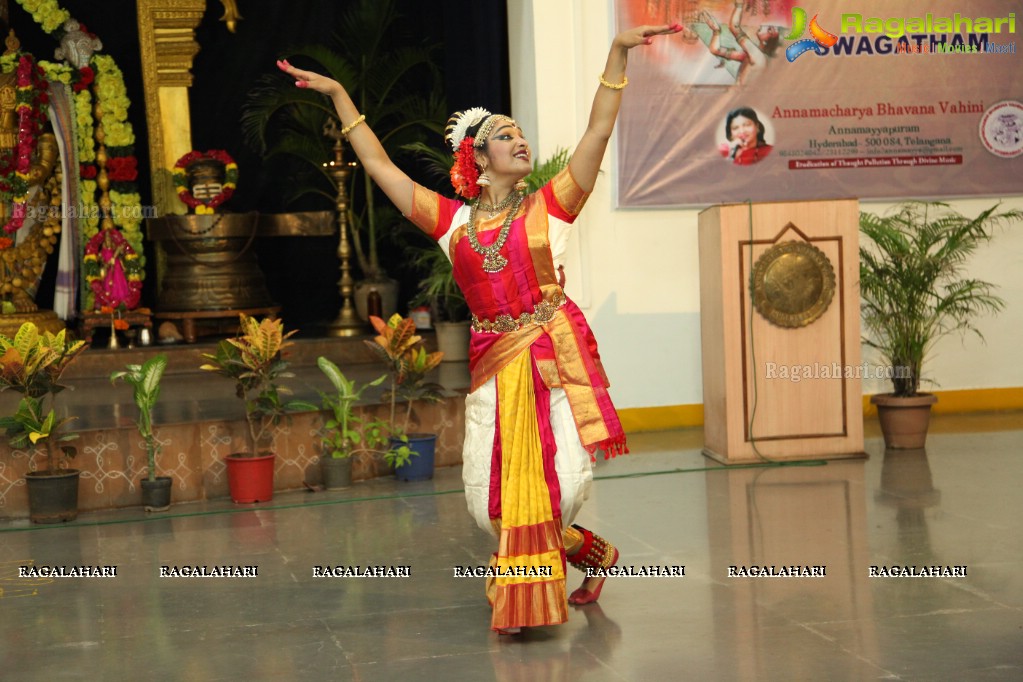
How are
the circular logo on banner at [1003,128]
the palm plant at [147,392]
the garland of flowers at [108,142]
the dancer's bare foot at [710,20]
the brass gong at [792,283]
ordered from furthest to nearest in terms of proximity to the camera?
the garland of flowers at [108,142] → the circular logo on banner at [1003,128] → the dancer's bare foot at [710,20] → the brass gong at [792,283] → the palm plant at [147,392]

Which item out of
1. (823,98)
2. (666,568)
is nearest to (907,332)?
(823,98)

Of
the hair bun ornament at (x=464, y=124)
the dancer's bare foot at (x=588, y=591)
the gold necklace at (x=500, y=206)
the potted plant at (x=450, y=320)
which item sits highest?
the hair bun ornament at (x=464, y=124)

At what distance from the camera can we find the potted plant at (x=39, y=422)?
505 centimetres

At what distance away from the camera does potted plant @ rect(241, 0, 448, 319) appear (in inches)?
339

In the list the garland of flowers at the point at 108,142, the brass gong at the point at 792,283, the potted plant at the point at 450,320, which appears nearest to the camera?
the brass gong at the point at 792,283

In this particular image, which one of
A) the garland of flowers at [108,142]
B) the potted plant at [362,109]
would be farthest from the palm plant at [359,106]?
the garland of flowers at [108,142]

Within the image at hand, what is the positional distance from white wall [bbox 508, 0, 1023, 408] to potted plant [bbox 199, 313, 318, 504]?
1.87 metres

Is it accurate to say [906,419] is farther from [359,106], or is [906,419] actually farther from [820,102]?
[359,106]

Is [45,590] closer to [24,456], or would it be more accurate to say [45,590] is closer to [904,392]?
[24,456]

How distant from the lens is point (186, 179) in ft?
27.0

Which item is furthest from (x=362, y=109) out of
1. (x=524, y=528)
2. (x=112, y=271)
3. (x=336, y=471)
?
(x=524, y=528)

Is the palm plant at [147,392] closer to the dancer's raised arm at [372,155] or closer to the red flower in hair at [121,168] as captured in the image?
the dancer's raised arm at [372,155]

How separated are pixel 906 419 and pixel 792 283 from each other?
3.02 ft

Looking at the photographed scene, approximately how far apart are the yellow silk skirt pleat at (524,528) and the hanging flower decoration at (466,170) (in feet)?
1.70
